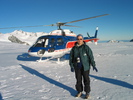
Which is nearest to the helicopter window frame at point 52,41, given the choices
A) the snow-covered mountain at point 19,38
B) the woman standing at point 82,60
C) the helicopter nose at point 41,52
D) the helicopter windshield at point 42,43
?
the helicopter windshield at point 42,43

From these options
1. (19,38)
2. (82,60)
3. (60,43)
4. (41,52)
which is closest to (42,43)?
(41,52)

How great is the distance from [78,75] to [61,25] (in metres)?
6.85

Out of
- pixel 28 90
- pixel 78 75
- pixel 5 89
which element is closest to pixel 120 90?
pixel 78 75

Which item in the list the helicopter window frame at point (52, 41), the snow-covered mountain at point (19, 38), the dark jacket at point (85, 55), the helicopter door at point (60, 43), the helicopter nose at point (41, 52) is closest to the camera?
the dark jacket at point (85, 55)

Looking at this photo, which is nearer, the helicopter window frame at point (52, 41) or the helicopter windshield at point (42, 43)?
the helicopter windshield at point (42, 43)

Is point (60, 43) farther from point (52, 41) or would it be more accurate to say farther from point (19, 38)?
point (19, 38)

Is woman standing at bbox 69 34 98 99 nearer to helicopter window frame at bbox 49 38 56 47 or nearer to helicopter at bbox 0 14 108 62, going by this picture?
helicopter at bbox 0 14 108 62

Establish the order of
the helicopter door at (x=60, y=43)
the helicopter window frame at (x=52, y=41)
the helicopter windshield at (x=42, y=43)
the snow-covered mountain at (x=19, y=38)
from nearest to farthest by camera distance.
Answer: the helicopter windshield at (x=42, y=43) < the helicopter window frame at (x=52, y=41) < the helicopter door at (x=60, y=43) < the snow-covered mountain at (x=19, y=38)

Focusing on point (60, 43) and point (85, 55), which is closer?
point (85, 55)

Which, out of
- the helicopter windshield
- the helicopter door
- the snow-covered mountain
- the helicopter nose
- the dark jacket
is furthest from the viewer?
the snow-covered mountain

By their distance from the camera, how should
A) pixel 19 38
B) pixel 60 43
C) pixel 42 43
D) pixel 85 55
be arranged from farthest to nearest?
pixel 19 38 < pixel 60 43 < pixel 42 43 < pixel 85 55

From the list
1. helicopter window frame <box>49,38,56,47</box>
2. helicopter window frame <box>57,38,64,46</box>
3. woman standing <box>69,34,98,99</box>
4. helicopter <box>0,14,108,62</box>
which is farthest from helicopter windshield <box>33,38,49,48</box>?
woman standing <box>69,34,98,99</box>

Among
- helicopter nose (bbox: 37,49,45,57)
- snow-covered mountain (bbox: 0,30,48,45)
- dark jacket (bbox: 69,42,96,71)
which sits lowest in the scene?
helicopter nose (bbox: 37,49,45,57)

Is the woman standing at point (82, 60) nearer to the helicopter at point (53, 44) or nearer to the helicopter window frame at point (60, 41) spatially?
the helicopter at point (53, 44)
